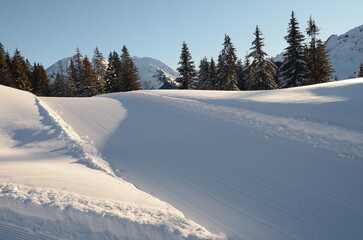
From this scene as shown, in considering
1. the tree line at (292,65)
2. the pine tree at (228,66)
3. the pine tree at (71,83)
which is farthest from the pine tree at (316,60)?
the pine tree at (71,83)

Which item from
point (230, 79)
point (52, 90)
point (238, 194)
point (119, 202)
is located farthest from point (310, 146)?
point (52, 90)

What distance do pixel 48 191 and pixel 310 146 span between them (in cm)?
586

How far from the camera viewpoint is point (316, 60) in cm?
2603

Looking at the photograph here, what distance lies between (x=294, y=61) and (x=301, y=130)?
73.1ft

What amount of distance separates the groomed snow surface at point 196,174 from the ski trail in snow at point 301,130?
1.1 inches

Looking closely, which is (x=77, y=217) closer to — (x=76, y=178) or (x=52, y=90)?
(x=76, y=178)

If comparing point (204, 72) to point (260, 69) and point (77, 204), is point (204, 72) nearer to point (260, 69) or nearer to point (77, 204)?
point (260, 69)

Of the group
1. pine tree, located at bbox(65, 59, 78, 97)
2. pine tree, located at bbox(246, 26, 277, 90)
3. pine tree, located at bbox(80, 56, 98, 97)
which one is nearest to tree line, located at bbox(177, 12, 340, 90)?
pine tree, located at bbox(246, 26, 277, 90)

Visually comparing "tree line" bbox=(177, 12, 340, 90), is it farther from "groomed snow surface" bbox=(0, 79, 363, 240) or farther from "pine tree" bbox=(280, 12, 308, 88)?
"groomed snow surface" bbox=(0, 79, 363, 240)

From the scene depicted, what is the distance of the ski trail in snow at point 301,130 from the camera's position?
17.6 ft

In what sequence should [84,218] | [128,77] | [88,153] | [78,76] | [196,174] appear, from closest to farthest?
[84,218], [196,174], [88,153], [128,77], [78,76]

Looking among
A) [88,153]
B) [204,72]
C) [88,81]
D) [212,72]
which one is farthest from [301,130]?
[204,72]

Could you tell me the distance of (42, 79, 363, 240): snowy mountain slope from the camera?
3869mm

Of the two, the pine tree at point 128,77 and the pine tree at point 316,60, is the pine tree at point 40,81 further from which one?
the pine tree at point 316,60
